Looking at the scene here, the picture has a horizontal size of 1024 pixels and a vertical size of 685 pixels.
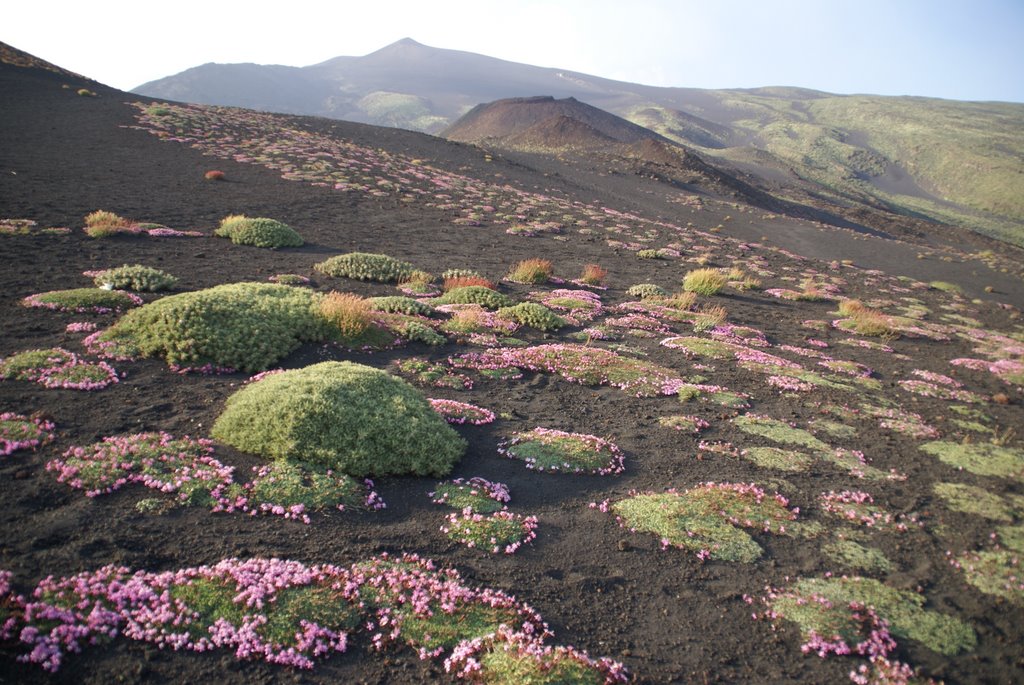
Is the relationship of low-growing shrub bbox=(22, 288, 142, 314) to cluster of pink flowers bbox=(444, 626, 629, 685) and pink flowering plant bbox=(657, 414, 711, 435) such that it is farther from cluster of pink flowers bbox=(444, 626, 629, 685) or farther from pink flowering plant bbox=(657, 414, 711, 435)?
pink flowering plant bbox=(657, 414, 711, 435)

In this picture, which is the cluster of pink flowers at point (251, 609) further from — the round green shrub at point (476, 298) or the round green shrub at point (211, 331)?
the round green shrub at point (476, 298)

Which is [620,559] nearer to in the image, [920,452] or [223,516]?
[223,516]

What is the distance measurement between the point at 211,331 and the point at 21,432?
336 centimetres

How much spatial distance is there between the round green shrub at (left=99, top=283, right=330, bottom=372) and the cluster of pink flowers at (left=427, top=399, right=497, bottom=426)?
3304 millimetres

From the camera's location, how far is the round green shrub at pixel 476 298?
53.1ft

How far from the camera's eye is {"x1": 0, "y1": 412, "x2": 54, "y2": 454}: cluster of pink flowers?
6250 mm

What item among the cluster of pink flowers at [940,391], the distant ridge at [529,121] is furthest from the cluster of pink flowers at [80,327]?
the distant ridge at [529,121]

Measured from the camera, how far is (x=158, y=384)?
8.47 meters

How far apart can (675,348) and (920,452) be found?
5.97 m

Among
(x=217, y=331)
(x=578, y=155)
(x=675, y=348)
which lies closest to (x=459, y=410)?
(x=217, y=331)

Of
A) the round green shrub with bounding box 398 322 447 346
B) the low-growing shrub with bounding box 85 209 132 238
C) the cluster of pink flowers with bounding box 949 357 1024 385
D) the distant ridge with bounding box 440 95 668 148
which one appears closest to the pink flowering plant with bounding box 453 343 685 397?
the round green shrub with bounding box 398 322 447 346

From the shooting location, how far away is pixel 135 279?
1301 centimetres

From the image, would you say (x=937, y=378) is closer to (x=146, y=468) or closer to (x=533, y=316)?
(x=533, y=316)

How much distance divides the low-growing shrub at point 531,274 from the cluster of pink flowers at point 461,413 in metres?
12.0
